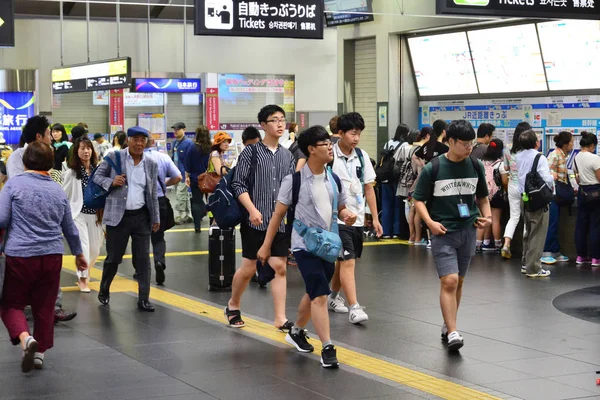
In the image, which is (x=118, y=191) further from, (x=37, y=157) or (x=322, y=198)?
(x=322, y=198)

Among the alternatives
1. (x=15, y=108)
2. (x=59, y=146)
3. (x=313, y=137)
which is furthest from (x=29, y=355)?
(x=15, y=108)

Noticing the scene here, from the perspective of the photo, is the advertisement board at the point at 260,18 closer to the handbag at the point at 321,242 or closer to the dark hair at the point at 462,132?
the dark hair at the point at 462,132

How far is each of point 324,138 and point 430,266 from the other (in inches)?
232

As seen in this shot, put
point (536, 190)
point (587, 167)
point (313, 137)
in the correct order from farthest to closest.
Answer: point (587, 167)
point (536, 190)
point (313, 137)

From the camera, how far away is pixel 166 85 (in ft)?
83.6

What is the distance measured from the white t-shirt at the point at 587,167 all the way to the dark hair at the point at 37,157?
7.58m

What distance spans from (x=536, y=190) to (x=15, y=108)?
17.9 meters

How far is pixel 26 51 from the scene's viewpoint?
1022 inches

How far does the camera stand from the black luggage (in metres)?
11.0

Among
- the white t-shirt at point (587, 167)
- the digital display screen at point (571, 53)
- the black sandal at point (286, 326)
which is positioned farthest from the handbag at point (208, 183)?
the digital display screen at point (571, 53)

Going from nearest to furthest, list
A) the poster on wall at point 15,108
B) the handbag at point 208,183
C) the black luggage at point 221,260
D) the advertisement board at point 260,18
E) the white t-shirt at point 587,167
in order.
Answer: the black luggage at point 221,260 < the handbag at point 208,183 < the white t-shirt at point 587,167 < the advertisement board at point 260,18 < the poster on wall at point 15,108

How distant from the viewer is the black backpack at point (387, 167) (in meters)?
15.6

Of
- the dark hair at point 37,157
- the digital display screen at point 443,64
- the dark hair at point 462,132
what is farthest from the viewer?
the digital display screen at point 443,64

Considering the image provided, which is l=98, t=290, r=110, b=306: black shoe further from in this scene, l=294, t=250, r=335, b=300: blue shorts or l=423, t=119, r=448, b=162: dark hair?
l=423, t=119, r=448, b=162: dark hair
